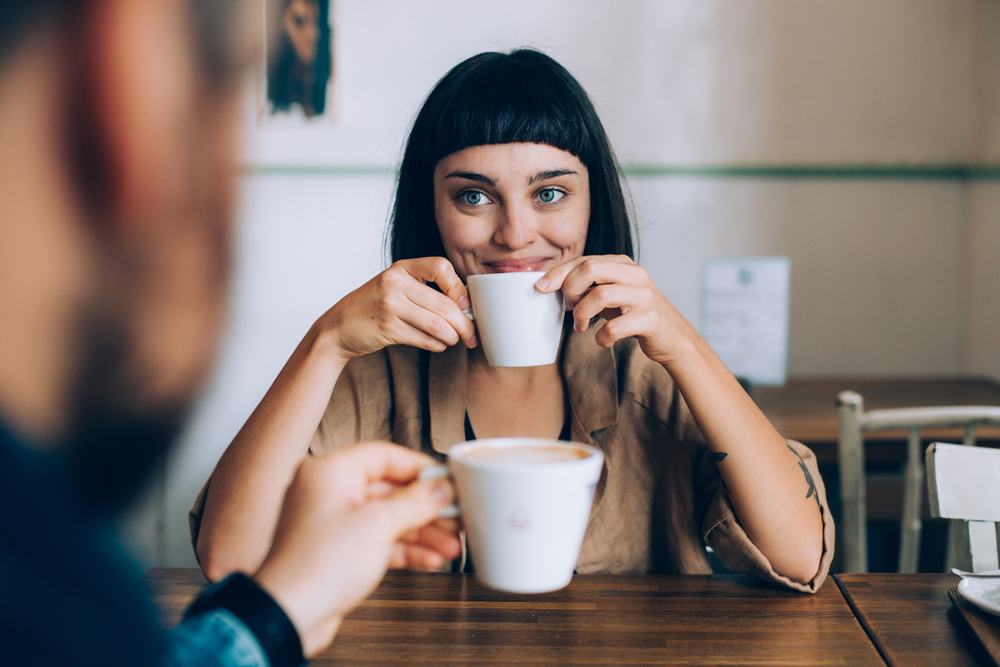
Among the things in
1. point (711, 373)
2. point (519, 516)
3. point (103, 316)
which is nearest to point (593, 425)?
point (711, 373)

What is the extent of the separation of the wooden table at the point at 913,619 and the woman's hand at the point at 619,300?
13.7 inches

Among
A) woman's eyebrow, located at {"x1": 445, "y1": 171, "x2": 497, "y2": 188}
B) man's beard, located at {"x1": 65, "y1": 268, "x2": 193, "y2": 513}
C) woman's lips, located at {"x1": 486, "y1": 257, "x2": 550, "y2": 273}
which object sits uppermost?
woman's eyebrow, located at {"x1": 445, "y1": 171, "x2": 497, "y2": 188}

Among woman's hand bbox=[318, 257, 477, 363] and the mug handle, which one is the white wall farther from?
the mug handle

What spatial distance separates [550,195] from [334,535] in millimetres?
704

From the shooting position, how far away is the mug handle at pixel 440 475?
0.51 m

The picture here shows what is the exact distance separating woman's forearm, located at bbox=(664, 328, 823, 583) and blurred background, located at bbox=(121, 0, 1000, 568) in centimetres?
173

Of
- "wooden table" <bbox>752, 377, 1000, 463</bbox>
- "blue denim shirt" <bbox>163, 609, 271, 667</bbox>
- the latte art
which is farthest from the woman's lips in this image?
"wooden table" <bbox>752, 377, 1000, 463</bbox>

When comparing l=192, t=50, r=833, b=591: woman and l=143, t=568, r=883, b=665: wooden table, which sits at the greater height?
l=192, t=50, r=833, b=591: woman

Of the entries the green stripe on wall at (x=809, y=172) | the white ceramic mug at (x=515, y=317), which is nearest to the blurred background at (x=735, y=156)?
the green stripe on wall at (x=809, y=172)

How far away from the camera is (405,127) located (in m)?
2.48

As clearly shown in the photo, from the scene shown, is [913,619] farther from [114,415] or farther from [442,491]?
[114,415]

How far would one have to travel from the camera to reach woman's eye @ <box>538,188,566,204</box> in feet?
3.33

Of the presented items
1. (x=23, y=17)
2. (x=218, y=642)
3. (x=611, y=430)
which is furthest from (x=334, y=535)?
(x=23, y=17)

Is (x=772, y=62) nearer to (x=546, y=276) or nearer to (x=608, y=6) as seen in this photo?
(x=608, y=6)
